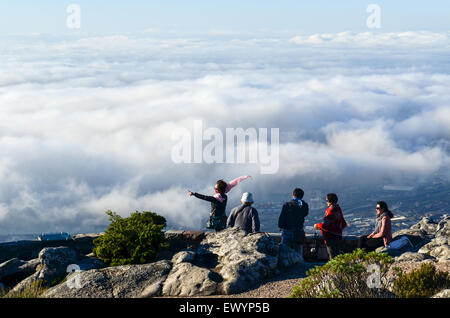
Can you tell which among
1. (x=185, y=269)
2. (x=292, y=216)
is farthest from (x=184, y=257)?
(x=292, y=216)

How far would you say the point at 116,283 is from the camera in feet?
32.6

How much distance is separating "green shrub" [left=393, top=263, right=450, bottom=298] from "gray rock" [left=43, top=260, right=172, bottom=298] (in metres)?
4.72

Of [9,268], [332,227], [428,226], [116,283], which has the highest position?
[332,227]

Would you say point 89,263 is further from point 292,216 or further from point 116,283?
point 292,216

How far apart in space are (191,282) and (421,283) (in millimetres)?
4455

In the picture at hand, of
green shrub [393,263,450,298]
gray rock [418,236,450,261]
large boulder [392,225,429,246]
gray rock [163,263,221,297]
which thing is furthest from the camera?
large boulder [392,225,429,246]

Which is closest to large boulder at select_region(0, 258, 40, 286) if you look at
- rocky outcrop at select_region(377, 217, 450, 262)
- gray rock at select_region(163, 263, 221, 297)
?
gray rock at select_region(163, 263, 221, 297)

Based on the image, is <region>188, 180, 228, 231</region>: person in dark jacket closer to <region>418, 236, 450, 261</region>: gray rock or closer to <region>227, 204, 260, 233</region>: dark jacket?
<region>227, 204, 260, 233</region>: dark jacket

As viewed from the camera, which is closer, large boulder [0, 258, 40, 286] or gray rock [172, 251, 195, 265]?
gray rock [172, 251, 195, 265]

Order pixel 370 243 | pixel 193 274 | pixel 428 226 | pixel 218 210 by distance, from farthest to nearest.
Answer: pixel 428 226, pixel 370 243, pixel 218 210, pixel 193 274

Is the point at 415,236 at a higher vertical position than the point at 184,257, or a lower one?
lower

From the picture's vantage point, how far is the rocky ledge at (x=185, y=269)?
31.7 ft

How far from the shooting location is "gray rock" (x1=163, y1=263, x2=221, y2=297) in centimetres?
945

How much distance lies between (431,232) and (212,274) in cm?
893
